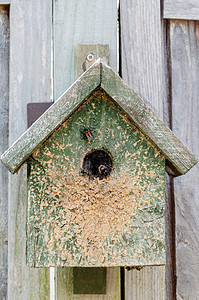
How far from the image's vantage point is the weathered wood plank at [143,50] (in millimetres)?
1306

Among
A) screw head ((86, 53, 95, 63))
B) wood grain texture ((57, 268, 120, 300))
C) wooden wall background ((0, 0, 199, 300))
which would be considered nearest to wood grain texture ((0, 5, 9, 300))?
wooden wall background ((0, 0, 199, 300))

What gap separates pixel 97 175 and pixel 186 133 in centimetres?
49

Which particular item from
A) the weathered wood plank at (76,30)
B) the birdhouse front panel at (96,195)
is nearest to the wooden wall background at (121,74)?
the weathered wood plank at (76,30)

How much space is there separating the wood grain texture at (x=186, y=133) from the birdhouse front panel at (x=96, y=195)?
1.18 feet

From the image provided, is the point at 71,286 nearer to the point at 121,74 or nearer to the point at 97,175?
the point at 97,175

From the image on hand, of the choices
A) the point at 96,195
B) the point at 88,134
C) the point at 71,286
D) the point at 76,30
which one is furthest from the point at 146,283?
the point at 76,30

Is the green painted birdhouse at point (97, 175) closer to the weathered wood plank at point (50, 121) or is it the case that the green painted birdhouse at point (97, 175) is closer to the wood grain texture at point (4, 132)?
the weathered wood plank at point (50, 121)

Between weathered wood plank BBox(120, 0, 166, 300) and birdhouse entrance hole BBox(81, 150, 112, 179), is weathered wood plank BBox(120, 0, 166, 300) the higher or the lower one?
the higher one

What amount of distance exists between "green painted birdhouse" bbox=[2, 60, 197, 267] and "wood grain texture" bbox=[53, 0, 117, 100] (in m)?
0.29

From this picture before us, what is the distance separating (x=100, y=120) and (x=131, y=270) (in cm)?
56

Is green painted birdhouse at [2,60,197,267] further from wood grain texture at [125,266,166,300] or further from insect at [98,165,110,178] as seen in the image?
wood grain texture at [125,266,166,300]

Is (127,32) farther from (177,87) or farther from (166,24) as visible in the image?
(177,87)

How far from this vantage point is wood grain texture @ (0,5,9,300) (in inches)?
51.4

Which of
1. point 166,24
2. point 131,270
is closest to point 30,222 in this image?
point 131,270
